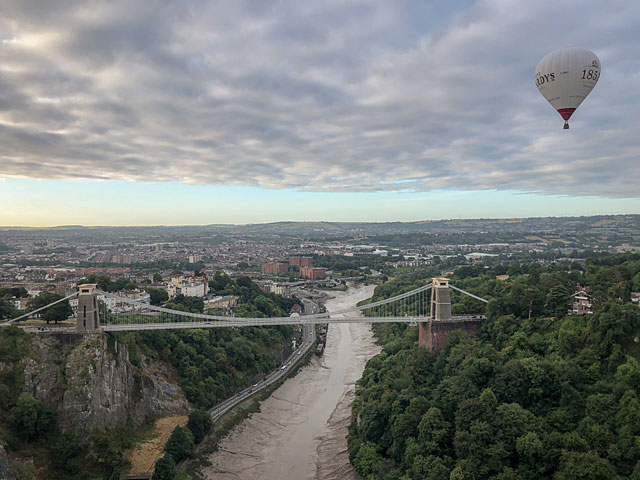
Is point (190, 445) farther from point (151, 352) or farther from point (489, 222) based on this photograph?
point (489, 222)

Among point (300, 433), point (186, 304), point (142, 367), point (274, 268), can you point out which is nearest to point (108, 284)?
point (186, 304)

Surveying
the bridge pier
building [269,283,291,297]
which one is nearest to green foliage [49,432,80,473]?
the bridge pier

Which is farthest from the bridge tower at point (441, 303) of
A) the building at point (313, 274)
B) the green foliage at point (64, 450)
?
the building at point (313, 274)

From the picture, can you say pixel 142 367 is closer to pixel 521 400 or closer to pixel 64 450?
pixel 64 450

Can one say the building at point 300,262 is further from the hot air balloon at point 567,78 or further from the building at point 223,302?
the hot air balloon at point 567,78

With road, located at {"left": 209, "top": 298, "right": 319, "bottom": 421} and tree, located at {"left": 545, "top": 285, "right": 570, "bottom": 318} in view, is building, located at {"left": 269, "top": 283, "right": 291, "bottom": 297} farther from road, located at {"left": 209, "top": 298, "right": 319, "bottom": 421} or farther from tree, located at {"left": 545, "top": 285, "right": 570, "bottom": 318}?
tree, located at {"left": 545, "top": 285, "right": 570, "bottom": 318}

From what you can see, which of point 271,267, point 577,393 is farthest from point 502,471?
point 271,267
